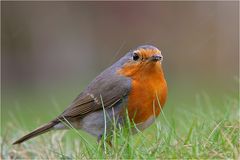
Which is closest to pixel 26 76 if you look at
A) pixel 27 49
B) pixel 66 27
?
pixel 27 49

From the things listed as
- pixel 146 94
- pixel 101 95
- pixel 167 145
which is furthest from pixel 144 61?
pixel 167 145

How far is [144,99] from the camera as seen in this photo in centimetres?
530

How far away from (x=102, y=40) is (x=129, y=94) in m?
10.9

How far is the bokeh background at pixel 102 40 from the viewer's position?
14758 millimetres

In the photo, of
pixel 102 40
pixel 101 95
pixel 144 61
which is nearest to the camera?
pixel 144 61

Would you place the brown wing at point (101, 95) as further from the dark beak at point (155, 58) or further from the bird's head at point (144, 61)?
the dark beak at point (155, 58)

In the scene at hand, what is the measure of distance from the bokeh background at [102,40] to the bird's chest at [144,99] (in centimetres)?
852

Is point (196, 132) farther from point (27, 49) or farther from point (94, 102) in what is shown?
point (27, 49)

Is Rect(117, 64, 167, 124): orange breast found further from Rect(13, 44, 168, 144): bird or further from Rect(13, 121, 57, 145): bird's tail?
Rect(13, 121, 57, 145): bird's tail

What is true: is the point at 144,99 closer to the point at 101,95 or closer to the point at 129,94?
the point at 129,94

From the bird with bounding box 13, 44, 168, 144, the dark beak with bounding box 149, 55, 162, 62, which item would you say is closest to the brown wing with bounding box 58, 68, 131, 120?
the bird with bounding box 13, 44, 168, 144

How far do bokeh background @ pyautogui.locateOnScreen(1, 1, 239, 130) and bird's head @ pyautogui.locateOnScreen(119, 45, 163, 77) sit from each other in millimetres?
8382

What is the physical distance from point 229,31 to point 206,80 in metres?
1.17

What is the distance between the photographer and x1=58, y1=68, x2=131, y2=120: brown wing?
5.45 meters
